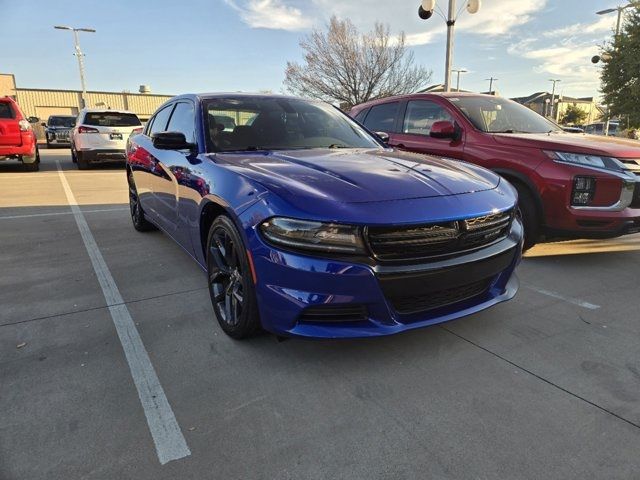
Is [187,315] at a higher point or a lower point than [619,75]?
lower

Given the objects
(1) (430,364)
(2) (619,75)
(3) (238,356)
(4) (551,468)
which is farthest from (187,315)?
(2) (619,75)

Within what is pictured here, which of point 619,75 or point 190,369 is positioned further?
point 619,75

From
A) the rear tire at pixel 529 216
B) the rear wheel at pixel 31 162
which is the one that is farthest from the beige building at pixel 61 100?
the rear tire at pixel 529 216

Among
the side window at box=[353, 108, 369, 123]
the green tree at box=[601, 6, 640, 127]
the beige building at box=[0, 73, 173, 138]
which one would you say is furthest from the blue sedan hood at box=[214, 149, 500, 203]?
the beige building at box=[0, 73, 173, 138]

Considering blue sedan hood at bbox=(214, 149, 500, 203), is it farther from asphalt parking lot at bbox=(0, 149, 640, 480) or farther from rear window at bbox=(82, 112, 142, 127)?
rear window at bbox=(82, 112, 142, 127)

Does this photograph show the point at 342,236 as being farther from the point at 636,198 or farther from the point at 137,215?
the point at 137,215

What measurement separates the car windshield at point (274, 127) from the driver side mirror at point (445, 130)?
1297 mm

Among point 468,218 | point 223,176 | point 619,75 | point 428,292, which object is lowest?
point 428,292

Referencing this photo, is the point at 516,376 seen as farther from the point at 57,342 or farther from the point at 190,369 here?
the point at 57,342

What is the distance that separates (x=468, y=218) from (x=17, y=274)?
389 cm

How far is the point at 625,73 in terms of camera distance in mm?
18766

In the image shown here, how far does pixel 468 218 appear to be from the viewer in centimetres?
235

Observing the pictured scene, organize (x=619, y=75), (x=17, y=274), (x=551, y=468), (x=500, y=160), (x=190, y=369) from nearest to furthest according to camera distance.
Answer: (x=551, y=468), (x=190, y=369), (x=17, y=274), (x=500, y=160), (x=619, y=75)

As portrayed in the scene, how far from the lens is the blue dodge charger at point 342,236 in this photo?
2.15 metres
